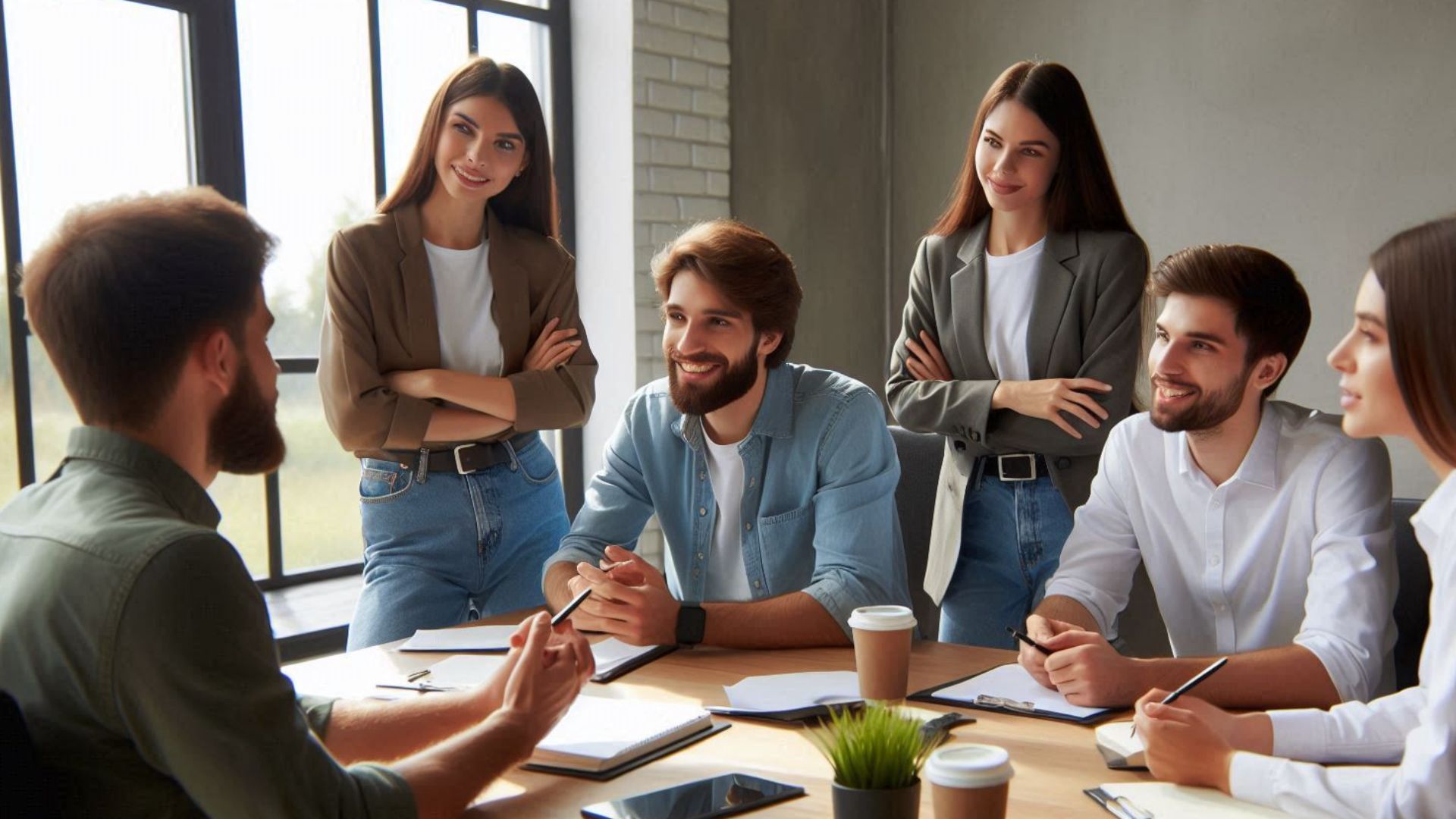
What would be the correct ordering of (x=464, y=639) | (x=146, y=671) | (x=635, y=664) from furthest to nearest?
(x=464, y=639) → (x=635, y=664) → (x=146, y=671)

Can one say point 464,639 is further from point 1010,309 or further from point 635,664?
point 1010,309

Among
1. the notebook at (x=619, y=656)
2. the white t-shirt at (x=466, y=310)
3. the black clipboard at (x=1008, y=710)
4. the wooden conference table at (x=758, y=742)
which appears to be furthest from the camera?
the white t-shirt at (x=466, y=310)

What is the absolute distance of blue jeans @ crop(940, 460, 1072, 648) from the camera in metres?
2.54

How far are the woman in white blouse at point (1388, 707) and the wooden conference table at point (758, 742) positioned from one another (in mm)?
102

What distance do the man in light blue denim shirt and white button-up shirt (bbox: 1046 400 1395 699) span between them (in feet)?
1.25

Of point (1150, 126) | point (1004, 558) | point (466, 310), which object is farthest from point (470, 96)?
point (1150, 126)

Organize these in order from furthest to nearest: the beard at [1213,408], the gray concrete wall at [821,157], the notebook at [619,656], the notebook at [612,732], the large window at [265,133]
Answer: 1. the gray concrete wall at [821,157]
2. the large window at [265,133]
3. the beard at [1213,408]
4. the notebook at [619,656]
5. the notebook at [612,732]

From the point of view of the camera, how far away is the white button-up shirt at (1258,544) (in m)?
1.86

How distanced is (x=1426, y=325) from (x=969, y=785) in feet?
2.54

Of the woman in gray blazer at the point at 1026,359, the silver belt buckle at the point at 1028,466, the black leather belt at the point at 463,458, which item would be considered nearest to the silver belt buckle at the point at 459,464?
the black leather belt at the point at 463,458

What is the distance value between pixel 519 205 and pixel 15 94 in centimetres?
131

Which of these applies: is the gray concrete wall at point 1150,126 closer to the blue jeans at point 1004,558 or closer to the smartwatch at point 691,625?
the blue jeans at point 1004,558

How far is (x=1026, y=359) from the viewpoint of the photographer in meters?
2.69

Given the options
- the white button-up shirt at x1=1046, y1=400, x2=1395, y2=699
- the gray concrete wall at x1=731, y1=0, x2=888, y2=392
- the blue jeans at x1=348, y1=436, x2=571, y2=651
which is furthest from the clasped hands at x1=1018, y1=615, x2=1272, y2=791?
the gray concrete wall at x1=731, y1=0, x2=888, y2=392
